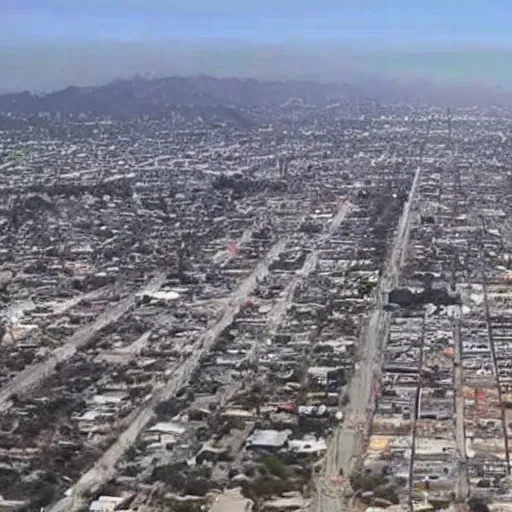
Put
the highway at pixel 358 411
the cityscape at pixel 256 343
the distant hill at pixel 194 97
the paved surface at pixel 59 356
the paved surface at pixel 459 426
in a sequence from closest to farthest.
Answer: the highway at pixel 358 411
the paved surface at pixel 459 426
the cityscape at pixel 256 343
the paved surface at pixel 59 356
the distant hill at pixel 194 97

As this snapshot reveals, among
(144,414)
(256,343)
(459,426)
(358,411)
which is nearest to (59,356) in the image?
(256,343)

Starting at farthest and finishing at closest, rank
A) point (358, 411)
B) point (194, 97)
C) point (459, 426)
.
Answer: point (194, 97) → point (358, 411) → point (459, 426)

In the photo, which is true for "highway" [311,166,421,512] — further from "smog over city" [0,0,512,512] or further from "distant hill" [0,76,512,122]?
"distant hill" [0,76,512,122]

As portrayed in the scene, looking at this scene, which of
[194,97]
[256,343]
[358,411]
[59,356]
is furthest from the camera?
[194,97]

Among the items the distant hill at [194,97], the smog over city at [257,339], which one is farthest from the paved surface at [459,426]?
the distant hill at [194,97]

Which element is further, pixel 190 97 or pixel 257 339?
pixel 190 97

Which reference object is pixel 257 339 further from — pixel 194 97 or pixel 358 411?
pixel 194 97

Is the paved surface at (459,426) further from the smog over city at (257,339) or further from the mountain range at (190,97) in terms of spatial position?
the mountain range at (190,97)

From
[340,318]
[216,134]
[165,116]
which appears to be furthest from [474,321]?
[165,116]
